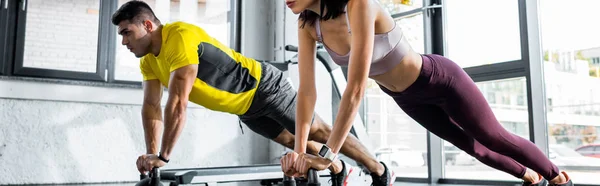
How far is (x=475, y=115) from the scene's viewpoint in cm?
182

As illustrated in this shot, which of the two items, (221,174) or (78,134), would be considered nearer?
(221,174)

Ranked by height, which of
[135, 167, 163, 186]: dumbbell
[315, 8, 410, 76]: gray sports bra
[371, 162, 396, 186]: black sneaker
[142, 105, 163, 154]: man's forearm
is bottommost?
[371, 162, 396, 186]: black sneaker

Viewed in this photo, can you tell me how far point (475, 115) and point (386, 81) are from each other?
337 mm

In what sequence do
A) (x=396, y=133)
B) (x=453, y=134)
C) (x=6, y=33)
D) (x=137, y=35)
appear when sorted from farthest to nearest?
(x=396, y=133)
(x=6, y=33)
(x=137, y=35)
(x=453, y=134)

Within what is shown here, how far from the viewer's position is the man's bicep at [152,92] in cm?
270

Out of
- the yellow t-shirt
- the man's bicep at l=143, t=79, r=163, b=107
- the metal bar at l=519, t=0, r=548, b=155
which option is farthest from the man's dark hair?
the metal bar at l=519, t=0, r=548, b=155

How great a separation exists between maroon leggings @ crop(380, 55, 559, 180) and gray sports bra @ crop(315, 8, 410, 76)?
128mm

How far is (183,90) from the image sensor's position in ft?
7.84

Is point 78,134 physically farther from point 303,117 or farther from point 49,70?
point 303,117

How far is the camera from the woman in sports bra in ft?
4.75

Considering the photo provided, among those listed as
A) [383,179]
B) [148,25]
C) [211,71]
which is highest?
[148,25]

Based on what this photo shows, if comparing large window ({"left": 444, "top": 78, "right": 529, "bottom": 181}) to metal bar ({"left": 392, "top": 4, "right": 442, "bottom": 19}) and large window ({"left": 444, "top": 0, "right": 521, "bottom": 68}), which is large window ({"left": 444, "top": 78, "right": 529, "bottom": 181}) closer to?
large window ({"left": 444, "top": 0, "right": 521, "bottom": 68})

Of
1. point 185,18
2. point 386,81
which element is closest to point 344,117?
point 386,81

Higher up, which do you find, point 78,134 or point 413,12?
point 413,12
